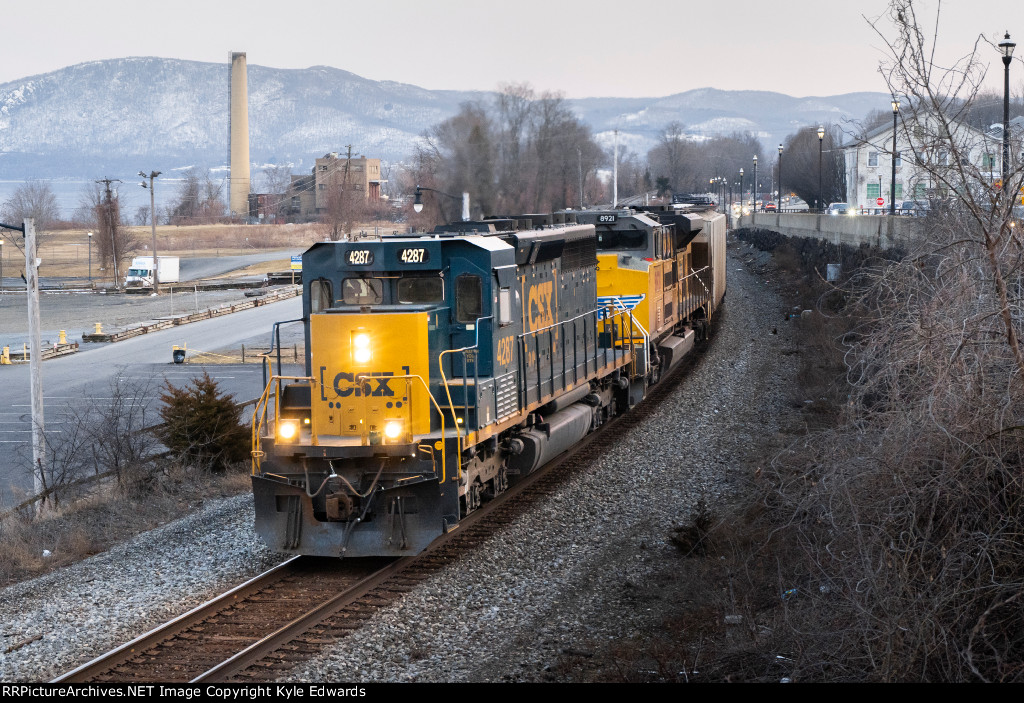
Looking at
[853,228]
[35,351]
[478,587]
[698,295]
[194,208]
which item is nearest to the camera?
[478,587]

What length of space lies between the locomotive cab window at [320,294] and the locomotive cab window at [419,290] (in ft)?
2.53

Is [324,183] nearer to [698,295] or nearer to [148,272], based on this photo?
[148,272]

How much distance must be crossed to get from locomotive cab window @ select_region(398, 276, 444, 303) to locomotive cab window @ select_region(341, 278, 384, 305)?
26 cm

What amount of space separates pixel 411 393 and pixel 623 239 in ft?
32.6

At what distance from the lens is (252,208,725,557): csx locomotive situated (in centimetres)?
996

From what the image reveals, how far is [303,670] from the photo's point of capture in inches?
305

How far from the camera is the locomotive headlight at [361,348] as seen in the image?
10016mm

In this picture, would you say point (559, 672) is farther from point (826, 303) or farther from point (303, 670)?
point (826, 303)

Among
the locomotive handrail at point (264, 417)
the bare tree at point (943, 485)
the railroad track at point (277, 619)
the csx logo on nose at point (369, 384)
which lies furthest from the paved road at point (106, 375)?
the bare tree at point (943, 485)

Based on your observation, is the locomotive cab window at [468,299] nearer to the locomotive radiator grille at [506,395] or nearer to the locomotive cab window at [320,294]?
the locomotive radiator grille at [506,395]

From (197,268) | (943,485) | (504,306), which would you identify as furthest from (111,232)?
(943,485)

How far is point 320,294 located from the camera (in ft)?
36.3

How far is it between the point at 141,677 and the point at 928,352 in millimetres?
6156

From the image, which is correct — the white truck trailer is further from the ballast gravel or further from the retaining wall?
the ballast gravel
